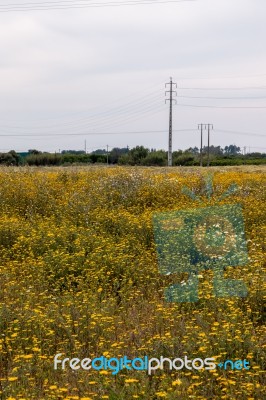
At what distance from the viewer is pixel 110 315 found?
6020 mm

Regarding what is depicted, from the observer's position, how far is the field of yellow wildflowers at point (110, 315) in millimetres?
4316

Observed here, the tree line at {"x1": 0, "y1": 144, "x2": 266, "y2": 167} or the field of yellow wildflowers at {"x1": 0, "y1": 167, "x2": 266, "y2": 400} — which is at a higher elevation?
the tree line at {"x1": 0, "y1": 144, "x2": 266, "y2": 167}

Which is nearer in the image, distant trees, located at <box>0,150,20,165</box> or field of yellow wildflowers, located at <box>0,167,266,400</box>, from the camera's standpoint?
field of yellow wildflowers, located at <box>0,167,266,400</box>

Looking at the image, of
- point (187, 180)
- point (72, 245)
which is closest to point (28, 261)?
point (72, 245)

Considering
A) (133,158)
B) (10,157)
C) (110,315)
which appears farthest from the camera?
(133,158)

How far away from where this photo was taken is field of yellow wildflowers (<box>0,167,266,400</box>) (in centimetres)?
432

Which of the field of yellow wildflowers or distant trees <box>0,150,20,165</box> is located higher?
distant trees <box>0,150,20,165</box>

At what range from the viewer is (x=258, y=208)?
12141mm

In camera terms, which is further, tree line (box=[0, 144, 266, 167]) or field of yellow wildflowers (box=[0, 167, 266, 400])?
tree line (box=[0, 144, 266, 167])

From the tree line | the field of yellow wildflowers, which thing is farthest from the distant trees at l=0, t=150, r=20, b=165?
the field of yellow wildflowers

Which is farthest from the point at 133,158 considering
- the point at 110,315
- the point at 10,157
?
the point at 110,315

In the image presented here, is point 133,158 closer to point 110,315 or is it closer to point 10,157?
point 10,157

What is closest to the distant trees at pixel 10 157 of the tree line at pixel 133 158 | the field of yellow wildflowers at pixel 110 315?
the tree line at pixel 133 158

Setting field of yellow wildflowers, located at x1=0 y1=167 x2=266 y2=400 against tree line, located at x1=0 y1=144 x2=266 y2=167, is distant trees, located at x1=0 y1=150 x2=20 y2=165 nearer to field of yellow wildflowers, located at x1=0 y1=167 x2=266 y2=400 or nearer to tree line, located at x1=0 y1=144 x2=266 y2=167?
tree line, located at x1=0 y1=144 x2=266 y2=167
